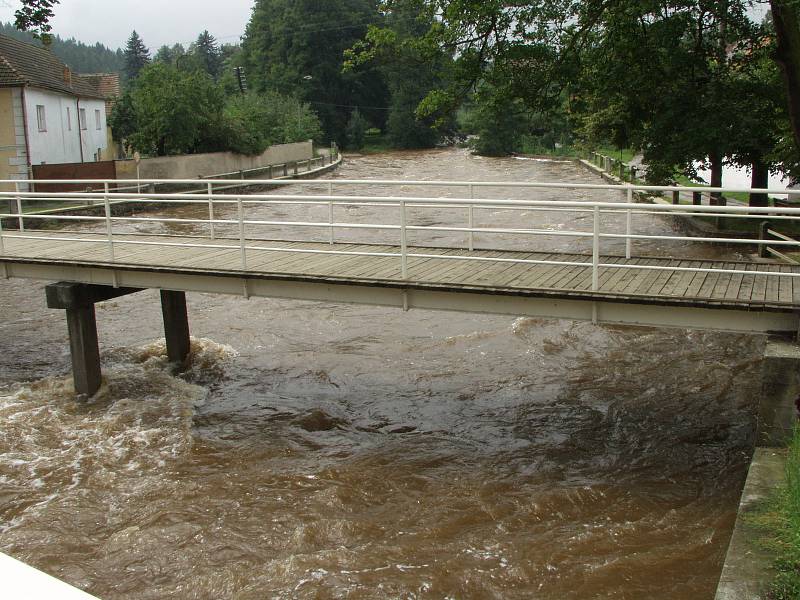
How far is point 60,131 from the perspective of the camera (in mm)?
41531

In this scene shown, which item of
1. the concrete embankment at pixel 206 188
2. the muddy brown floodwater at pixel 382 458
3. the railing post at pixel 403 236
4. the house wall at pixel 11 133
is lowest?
the muddy brown floodwater at pixel 382 458

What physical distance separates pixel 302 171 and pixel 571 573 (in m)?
44.8

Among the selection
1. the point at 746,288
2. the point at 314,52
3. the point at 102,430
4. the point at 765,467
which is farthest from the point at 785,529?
the point at 314,52

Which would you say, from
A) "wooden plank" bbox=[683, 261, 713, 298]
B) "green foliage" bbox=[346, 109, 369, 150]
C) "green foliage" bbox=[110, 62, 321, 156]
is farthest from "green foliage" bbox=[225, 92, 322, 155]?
"wooden plank" bbox=[683, 261, 713, 298]

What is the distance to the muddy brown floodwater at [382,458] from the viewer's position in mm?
7785

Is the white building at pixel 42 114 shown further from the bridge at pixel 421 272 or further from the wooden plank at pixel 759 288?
the wooden plank at pixel 759 288

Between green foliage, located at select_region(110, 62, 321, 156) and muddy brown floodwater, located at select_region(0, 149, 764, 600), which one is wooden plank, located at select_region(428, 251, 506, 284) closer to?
muddy brown floodwater, located at select_region(0, 149, 764, 600)

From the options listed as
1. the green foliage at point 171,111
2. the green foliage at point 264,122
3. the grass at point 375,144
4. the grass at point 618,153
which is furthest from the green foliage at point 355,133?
the green foliage at point 171,111

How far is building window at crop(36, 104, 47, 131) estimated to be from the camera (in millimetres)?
38766

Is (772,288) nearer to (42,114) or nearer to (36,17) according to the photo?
(36,17)

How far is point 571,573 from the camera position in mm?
7586

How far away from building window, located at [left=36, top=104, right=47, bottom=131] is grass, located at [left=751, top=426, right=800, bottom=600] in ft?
126

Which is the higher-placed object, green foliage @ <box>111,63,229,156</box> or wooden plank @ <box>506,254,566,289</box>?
green foliage @ <box>111,63,229,156</box>

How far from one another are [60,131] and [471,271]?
36.4 metres
